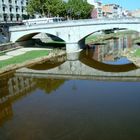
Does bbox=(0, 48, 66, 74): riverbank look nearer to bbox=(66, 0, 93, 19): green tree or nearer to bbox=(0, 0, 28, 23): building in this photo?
bbox=(0, 0, 28, 23): building

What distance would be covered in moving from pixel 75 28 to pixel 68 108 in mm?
33581

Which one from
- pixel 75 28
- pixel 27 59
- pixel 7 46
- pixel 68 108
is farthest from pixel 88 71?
pixel 7 46

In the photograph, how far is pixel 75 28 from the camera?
57.7m

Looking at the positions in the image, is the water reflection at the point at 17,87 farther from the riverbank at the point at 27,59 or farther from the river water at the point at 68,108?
the riverbank at the point at 27,59

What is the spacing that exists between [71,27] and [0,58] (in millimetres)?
15462

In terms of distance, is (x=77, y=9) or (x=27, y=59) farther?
(x=77, y=9)

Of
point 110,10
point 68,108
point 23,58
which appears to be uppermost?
point 110,10

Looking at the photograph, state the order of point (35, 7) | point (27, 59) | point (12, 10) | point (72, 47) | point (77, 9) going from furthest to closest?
point (77, 9) < point (12, 10) < point (35, 7) < point (72, 47) < point (27, 59)

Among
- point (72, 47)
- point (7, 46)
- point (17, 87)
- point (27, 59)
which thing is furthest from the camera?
point (7, 46)

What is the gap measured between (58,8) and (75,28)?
2832cm

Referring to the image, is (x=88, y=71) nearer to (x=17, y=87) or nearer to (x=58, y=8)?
(x=17, y=87)

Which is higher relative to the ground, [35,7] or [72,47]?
[35,7]

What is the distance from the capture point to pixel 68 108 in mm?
26219

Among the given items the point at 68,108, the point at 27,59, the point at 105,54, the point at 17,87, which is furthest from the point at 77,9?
the point at 68,108
